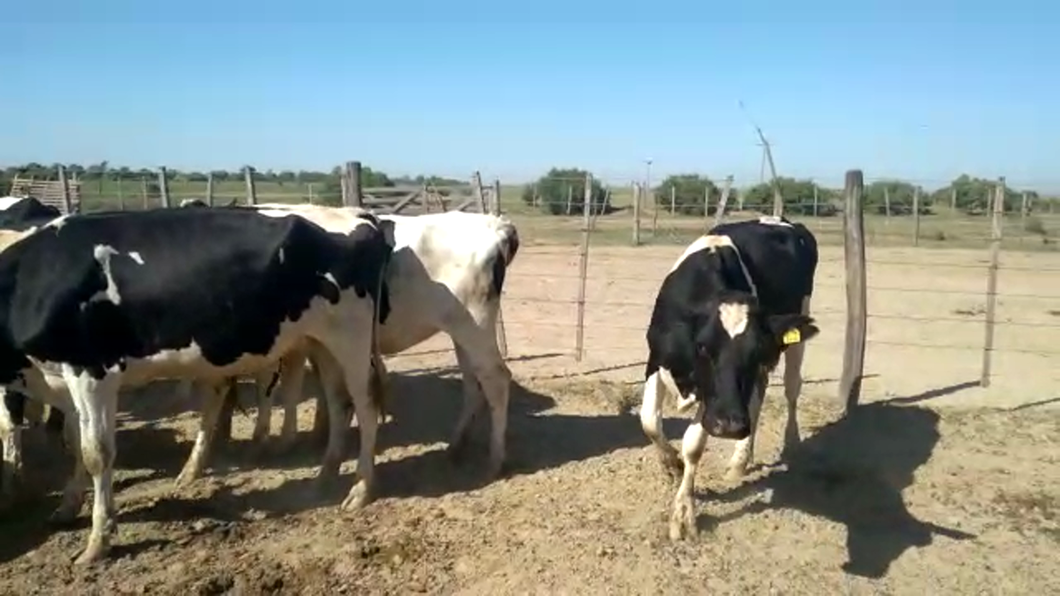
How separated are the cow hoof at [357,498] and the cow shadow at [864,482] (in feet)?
7.61

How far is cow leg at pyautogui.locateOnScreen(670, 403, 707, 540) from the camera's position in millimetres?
6070

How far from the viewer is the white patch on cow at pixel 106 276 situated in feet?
19.4

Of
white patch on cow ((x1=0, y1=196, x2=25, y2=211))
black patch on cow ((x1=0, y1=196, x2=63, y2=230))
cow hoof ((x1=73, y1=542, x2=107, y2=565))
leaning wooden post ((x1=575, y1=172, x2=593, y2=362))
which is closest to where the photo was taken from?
cow hoof ((x1=73, y1=542, x2=107, y2=565))

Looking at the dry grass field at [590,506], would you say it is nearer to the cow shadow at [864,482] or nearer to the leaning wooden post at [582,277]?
the cow shadow at [864,482]

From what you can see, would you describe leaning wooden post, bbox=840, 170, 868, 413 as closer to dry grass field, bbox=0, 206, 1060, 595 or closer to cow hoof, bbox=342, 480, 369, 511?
dry grass field, bbox=0, 206, 1060, 595

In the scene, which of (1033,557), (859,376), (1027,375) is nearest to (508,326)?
(859,376)

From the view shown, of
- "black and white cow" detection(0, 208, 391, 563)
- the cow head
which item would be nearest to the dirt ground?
"black and white cow" detection(0, 208, 391, 563)

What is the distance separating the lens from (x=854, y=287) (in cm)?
950

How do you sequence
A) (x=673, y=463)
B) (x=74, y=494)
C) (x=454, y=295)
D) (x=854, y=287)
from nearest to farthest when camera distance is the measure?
(x=74, y=494), (x=673, y=463), (x=454, y=295), (x=854, y=287)

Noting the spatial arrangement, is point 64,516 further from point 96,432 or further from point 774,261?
point 774,261

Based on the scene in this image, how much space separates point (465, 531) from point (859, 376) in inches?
188

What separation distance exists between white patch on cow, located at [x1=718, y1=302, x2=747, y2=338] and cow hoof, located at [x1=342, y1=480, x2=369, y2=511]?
2.71 metres

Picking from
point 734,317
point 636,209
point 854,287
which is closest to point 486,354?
point 734,317

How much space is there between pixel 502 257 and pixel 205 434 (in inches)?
104
